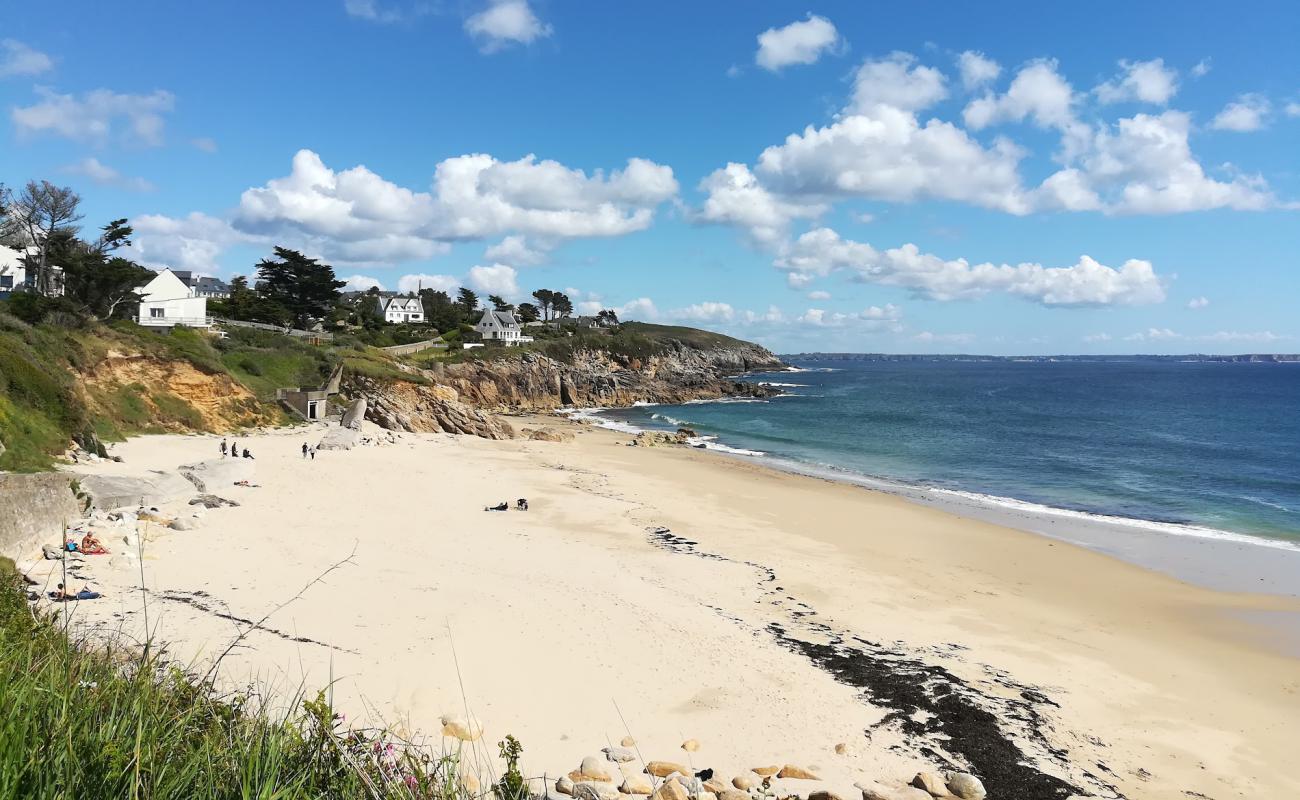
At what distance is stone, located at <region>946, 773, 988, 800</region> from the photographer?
832cm

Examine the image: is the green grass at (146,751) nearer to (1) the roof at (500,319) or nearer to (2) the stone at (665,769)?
(2) the stone at (665,769)

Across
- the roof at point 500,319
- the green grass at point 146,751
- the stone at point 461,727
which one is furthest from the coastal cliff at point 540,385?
the green grass at point 146,751

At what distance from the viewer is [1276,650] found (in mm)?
14375

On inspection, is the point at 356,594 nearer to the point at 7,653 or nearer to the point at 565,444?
the point at 7,653

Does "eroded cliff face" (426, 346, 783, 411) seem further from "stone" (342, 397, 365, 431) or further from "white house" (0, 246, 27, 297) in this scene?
"white house" (0, 246, 27, 297)

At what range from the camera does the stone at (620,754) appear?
27.0 ft

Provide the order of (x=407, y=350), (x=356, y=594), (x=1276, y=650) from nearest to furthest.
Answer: (x=356, y=594)
(x=1276, y=650)
(x=407, y=350)

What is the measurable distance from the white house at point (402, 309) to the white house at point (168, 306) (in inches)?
1638

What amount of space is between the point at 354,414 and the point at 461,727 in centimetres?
3345

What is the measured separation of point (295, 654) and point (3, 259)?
165 ft

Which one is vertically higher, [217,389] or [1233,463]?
[217,389]

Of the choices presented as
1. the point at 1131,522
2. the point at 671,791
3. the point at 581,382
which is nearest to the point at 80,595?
the point at 671,791

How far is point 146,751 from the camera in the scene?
130 inches

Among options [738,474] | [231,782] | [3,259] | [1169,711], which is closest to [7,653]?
[231,782]
